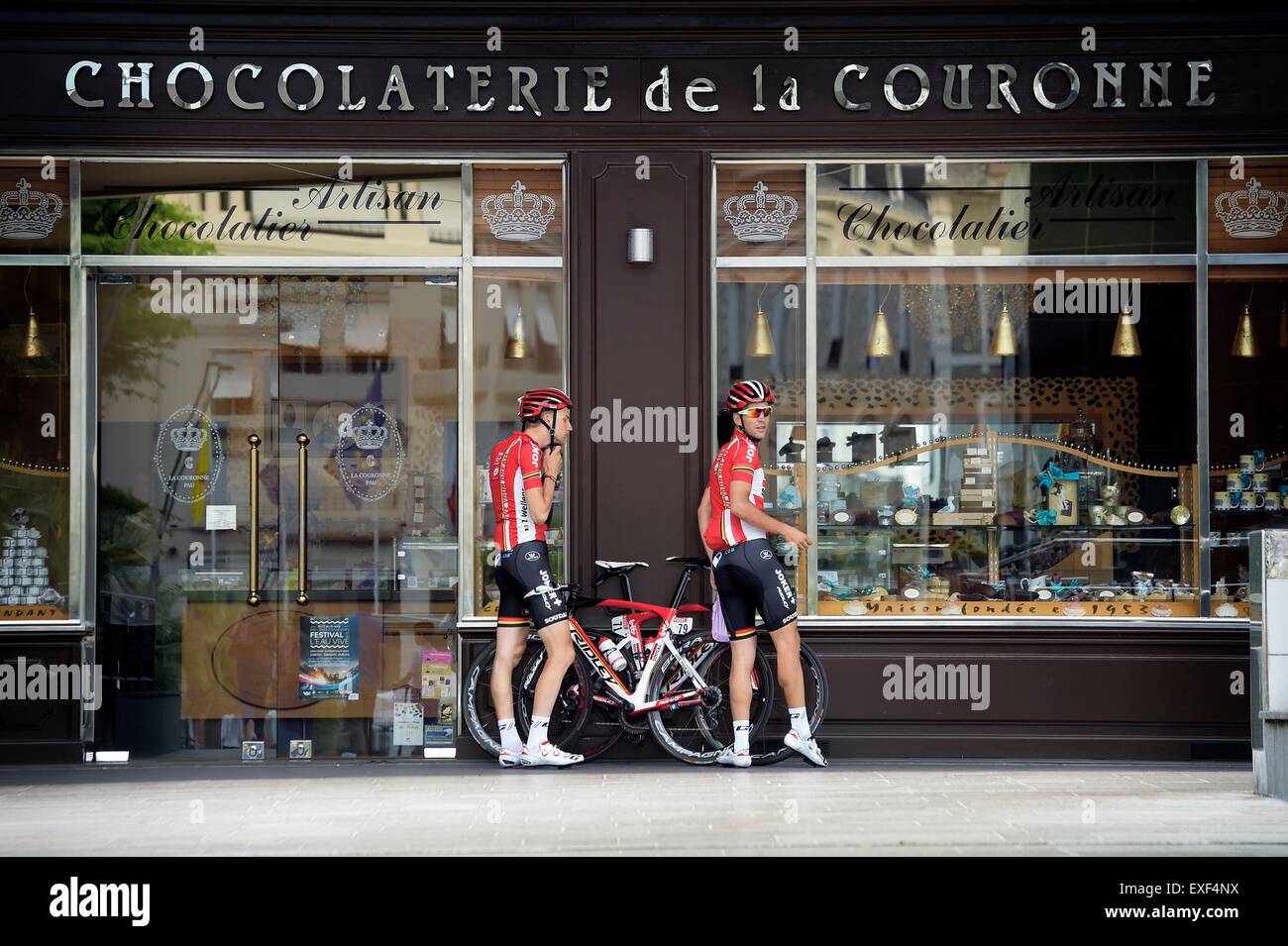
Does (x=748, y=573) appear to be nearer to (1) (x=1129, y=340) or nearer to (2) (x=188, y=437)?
(1) (x=1129, y=340)

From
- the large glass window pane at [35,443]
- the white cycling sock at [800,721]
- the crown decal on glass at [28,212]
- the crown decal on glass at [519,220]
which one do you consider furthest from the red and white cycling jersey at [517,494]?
the crown decal on glass at [28,212]

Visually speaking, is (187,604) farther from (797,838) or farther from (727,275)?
(797,838)

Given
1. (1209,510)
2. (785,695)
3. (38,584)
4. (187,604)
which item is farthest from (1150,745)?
(38,584)

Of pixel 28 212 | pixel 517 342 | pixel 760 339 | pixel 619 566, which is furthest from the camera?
pixel 760 339

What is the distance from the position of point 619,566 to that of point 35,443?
3697mm

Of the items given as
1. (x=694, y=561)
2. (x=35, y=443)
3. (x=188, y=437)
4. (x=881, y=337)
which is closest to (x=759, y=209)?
(x=881, y=337)

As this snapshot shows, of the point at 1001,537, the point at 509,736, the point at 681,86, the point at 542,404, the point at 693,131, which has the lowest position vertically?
the point at 509,736

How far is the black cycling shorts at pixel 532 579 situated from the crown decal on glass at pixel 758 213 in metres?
2.38

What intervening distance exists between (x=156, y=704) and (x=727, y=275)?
14.7 feet

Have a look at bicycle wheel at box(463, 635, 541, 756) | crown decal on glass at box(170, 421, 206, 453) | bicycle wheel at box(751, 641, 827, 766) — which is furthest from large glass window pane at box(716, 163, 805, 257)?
crown decal on glass at box(170, 421, 206, 453)

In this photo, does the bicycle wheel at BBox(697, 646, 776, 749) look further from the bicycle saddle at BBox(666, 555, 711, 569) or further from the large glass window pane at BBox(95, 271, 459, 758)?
the large glass window pane at BBox(95, 271, 459, 758)

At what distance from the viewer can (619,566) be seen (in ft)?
28.8

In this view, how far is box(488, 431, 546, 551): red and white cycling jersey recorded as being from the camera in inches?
334

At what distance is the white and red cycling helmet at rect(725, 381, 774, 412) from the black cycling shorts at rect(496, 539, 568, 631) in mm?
1387
